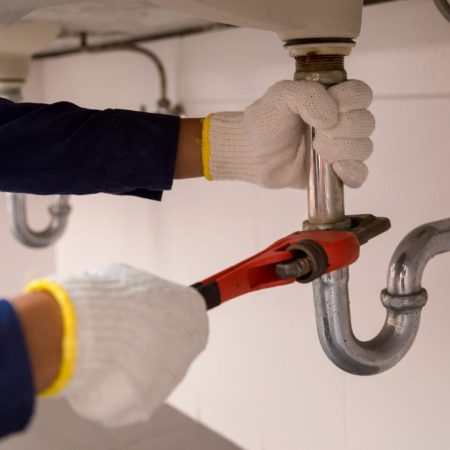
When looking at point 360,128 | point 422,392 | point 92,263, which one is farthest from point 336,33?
point 92,263

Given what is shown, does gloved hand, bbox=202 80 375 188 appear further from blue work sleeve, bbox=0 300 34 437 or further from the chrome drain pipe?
blue work sleeve, bbox=0 300 34 437

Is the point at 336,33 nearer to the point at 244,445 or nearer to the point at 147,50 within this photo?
the point at 147,50

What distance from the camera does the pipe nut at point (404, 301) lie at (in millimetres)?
523

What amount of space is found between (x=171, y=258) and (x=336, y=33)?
67cm

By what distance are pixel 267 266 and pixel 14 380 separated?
0.65 ft

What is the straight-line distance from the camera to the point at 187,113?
101 centimetres

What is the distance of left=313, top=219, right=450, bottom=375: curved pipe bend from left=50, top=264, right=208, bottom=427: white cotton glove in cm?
18

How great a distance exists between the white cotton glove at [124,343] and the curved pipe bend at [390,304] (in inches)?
7.2

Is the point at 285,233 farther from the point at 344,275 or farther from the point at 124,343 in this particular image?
the point at 124,343

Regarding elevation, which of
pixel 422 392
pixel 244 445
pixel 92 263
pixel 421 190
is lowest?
pixel 244 445

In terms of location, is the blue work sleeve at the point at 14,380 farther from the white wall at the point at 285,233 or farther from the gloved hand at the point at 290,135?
the white wall at the point at 285,233

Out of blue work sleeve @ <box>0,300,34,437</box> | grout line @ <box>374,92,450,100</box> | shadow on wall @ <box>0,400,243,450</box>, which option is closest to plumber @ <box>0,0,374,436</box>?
blue work sleeve @ <box>0,300,34,437</box>

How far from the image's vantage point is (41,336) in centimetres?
31

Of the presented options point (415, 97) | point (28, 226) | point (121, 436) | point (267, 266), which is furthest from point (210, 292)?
point (28, 226)
